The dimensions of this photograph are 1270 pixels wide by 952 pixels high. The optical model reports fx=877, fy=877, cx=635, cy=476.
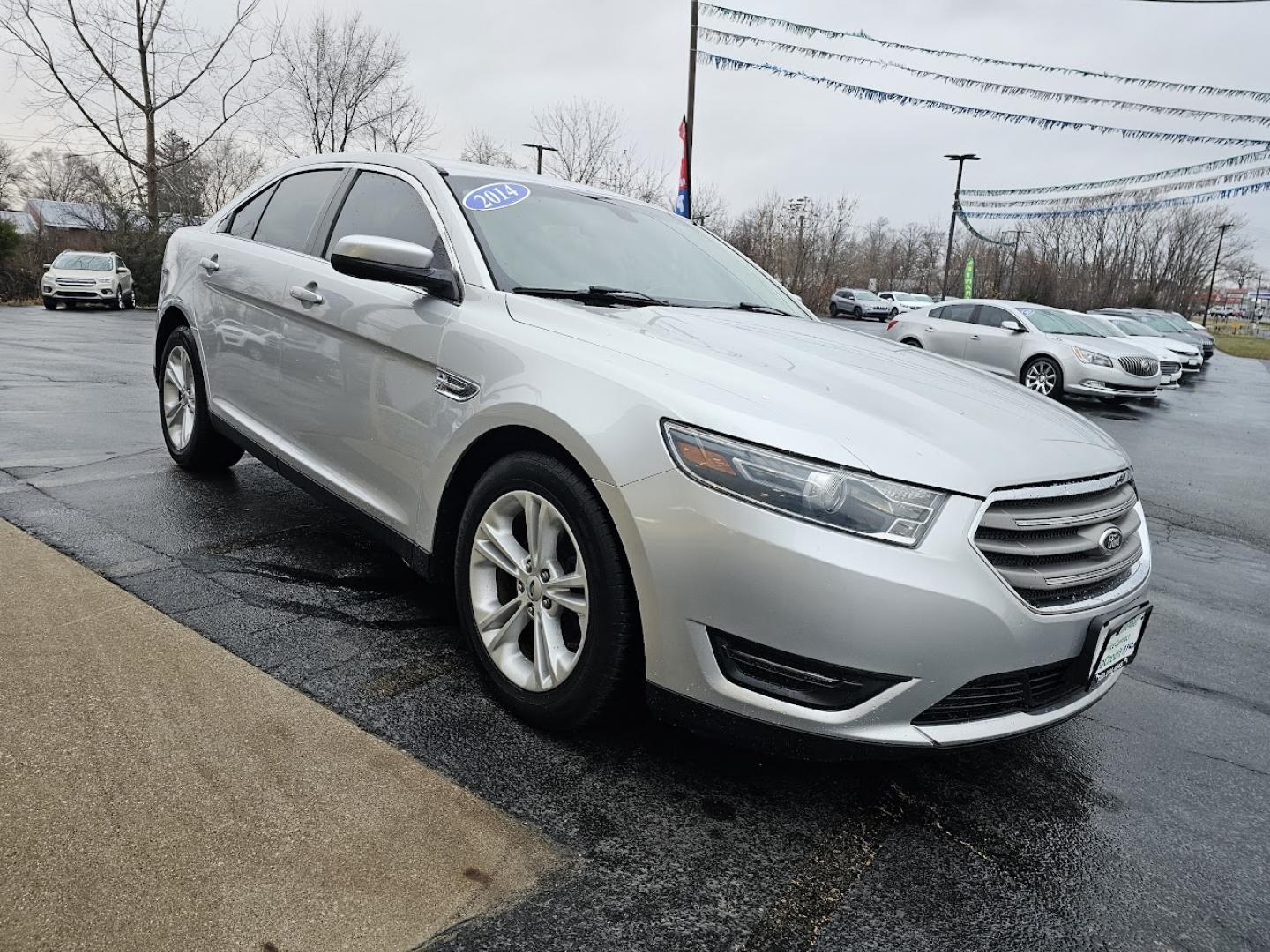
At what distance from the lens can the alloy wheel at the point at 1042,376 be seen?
1419cm

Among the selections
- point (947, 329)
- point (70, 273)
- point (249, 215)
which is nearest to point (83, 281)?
point (70, 273)

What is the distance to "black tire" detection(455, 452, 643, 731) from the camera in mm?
2191

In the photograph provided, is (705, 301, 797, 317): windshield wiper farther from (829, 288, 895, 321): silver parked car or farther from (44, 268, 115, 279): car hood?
(829, 288, 895, 321): silver parked car

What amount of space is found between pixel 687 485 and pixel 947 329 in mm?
14959

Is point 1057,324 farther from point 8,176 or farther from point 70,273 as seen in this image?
point 8,176

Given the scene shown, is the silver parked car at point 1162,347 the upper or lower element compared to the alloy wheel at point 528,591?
lower

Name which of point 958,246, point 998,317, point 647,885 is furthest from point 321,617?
point 958,246

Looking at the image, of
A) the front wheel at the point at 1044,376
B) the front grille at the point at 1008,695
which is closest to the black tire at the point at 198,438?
the front grille at the point at 1008,695

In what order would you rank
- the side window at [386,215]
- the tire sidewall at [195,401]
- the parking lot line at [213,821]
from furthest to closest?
1. the tire sidewall at [195,401]
2. the side window at [386,215]
3. the parking lot line at [213,821]

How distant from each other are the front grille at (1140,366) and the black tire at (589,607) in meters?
14.0

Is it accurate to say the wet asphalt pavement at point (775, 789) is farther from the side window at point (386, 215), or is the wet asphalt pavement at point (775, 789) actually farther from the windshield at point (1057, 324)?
the windshield at point (1057, 324)

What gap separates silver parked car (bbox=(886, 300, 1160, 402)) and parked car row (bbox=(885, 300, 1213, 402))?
0.04ft

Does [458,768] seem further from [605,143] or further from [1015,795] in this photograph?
[605,143]

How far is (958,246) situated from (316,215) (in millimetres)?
80006
